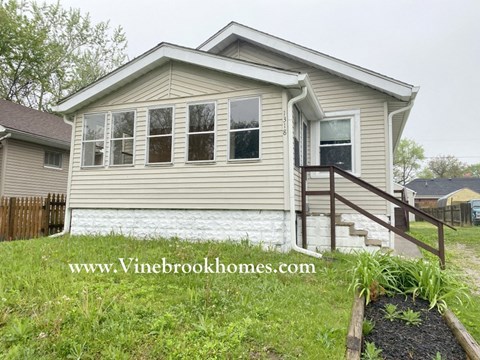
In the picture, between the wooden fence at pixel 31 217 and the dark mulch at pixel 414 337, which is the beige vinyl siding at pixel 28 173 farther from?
the dark mulch at pixel 414 337

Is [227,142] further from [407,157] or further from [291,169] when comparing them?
[407,157]

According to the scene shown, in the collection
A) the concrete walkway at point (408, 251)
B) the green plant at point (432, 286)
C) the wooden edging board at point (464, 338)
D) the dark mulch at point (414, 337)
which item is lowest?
the dark mulch at point (414, 337)

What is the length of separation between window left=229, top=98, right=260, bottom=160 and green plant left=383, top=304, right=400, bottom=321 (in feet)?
12.1

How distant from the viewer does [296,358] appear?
2588 mm

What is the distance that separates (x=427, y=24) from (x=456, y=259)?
13343 millimetres

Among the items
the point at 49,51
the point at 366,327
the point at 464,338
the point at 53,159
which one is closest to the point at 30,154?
the point at 53,159

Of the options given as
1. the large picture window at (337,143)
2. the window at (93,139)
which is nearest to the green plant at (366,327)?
the large picture window at (337,143)

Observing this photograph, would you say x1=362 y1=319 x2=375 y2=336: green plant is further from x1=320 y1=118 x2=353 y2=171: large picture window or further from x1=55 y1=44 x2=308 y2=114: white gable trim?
x1=320 y1=118 x2=353 y2=171: large picture window

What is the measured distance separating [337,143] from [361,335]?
5.89 metres

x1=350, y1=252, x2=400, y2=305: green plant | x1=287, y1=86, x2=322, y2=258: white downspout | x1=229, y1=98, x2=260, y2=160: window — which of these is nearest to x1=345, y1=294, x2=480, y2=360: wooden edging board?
x1=350, y1=252, x2=400, y2=305: green plant

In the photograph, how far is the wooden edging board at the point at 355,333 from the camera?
255cm

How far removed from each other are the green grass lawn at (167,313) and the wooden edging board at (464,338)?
3.16 ft

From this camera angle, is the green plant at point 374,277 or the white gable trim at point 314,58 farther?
the white gable trim at point 314,58

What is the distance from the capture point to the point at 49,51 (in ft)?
71.4
